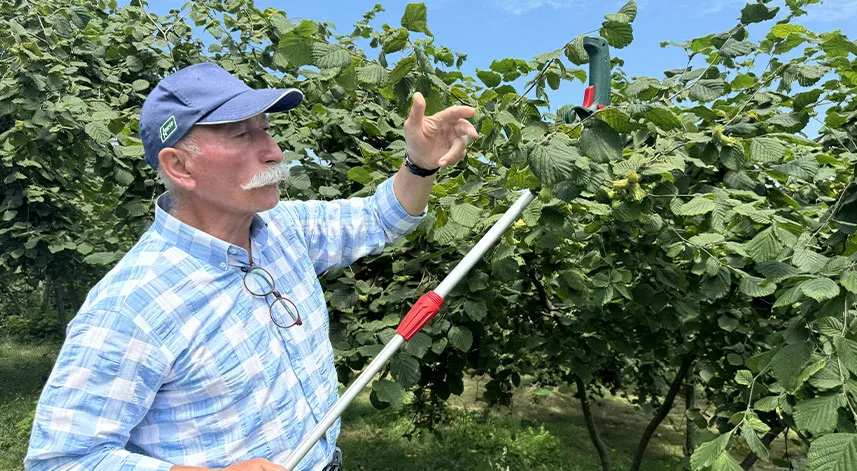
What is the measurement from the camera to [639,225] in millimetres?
2236

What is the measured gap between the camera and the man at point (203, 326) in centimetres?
117

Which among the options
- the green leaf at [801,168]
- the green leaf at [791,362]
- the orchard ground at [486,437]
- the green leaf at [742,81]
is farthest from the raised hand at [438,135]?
the orchard ground at [486,437]

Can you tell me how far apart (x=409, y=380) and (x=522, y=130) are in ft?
3.13

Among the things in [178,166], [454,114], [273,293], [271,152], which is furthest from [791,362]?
[178,166]

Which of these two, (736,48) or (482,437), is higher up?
(736,48)

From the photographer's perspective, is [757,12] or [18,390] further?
[18,390]

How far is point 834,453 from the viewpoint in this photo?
4.01ft

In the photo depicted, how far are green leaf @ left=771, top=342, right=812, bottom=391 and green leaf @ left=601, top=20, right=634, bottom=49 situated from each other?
943mm

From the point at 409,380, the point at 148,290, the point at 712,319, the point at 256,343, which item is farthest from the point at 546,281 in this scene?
the point at 148,290

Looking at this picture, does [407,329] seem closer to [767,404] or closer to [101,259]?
[767,404]

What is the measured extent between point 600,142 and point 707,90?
96cm

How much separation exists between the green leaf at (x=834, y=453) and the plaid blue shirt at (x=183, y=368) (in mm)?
1177

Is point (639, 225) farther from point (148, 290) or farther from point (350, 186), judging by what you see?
point (148, 290)

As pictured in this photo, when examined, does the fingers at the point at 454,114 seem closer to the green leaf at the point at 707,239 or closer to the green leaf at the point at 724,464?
the green leaf at the point at 707,239
